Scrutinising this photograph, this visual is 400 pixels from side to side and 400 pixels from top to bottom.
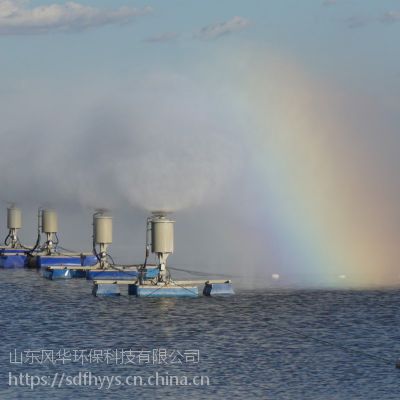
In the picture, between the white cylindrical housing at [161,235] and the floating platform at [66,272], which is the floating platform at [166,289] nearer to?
the white cylindrical housing at [161,235]

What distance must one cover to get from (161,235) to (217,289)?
41.7ft

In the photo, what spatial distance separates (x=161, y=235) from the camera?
149m

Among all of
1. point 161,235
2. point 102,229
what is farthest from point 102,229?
point 161,235

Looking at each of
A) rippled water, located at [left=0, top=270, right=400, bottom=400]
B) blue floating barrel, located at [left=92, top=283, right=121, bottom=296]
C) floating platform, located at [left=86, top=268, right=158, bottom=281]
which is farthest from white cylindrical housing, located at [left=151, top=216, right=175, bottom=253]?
floating platform, located at [left=86, top=268, right=158, bottom=281]

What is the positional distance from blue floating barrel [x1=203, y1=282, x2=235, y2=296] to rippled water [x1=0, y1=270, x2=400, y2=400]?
1.81 meters

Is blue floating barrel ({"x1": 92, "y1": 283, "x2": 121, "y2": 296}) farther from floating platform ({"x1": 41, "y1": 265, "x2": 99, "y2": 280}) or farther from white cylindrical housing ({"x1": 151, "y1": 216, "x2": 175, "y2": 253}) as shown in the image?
floating platform ({"x1": 41, "y1": 265, "x2": 99, "y2": 280})

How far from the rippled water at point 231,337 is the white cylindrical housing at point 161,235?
254 inches

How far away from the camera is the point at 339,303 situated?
156250 mm

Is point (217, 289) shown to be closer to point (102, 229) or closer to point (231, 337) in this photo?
point (102, 229)

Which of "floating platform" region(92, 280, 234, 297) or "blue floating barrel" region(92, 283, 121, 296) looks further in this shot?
"blue floating barrel" region(92, 283, 121, 296)

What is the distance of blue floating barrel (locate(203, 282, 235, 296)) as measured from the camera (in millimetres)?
156812

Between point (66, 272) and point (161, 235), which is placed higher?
point (161, 235)

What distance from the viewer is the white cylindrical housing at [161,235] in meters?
149

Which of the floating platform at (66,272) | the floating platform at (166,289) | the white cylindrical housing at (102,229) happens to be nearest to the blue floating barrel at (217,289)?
the floating platform at (166,289)
